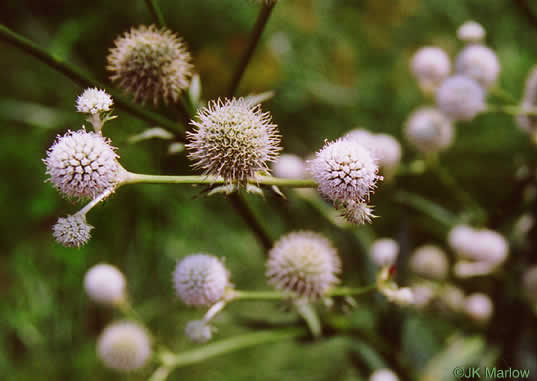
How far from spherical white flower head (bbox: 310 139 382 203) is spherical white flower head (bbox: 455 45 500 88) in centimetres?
54

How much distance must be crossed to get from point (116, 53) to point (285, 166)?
0.44 m

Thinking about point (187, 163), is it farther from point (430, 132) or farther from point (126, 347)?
point (430, 132)

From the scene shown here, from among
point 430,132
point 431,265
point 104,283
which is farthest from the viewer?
point 431,265

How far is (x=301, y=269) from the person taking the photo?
0.67m

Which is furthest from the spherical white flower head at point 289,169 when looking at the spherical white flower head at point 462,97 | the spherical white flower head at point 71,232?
the spherical white flower head at point 71,232

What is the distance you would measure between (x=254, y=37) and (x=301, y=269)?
13.8 inches

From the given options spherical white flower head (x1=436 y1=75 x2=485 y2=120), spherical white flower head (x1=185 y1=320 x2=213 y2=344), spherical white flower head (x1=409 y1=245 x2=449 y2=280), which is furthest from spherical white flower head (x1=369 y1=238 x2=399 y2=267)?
spherical white flower head (x1=185 y1=320 x2=213 y2=344)

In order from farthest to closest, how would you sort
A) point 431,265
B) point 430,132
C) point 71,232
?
1. point 431,265
2. point 430,132
3. point 71,232

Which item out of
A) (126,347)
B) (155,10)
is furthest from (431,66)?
(126,347)

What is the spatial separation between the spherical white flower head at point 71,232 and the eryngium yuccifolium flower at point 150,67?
0.81 ft

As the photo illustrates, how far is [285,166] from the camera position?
98 centimetres

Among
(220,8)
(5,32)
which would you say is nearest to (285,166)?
(5,32)

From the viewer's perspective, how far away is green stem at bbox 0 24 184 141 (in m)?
0.57

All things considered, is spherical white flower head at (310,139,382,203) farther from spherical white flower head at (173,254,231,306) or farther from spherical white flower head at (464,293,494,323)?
spherical white flower head at (464,293,494,323)
